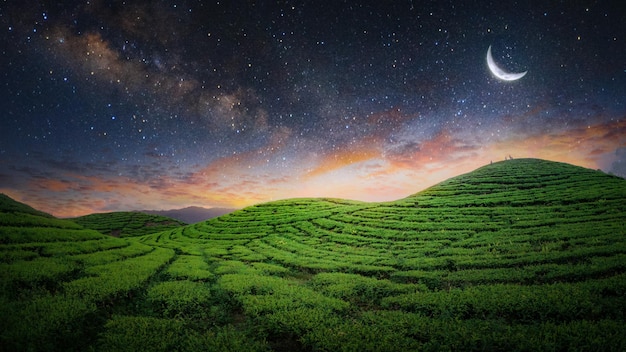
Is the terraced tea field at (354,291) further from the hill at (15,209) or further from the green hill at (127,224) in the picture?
the green hill at (127,224)

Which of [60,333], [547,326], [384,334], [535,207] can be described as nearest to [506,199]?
[535,207]

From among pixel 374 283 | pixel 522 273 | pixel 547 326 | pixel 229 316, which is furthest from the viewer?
pixel 374 283

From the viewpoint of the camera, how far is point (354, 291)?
544 inches

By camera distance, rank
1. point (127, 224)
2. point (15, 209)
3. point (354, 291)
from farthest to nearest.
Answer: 1. point (127, 224)
2. point (15, 209)
3. point (354, 291)

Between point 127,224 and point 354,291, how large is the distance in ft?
250

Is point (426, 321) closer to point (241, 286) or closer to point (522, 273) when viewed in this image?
point (522, 273)

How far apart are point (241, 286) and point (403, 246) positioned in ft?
52.1

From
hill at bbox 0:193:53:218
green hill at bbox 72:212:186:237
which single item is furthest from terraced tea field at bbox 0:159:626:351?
green hill at bbox 72:212:186:237

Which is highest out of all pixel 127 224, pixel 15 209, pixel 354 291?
pixel 15 209

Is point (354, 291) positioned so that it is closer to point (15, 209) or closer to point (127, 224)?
point (15, 209)

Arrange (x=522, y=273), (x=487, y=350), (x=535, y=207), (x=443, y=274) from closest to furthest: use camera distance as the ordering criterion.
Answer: (x=487, y=350) < (x=522, y=273) < (x=443, y=274) < (x=535, y=207)

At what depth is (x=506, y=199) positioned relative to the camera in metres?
35.6

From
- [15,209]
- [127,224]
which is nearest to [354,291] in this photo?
[15,209]

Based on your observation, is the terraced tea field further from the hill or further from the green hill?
the green hill
